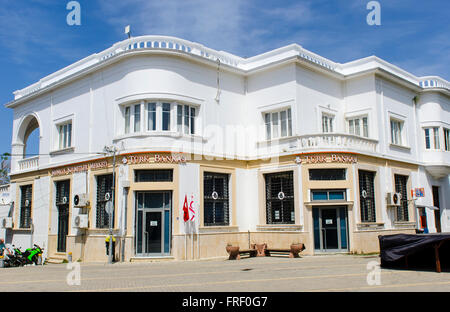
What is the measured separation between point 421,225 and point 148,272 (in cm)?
1674

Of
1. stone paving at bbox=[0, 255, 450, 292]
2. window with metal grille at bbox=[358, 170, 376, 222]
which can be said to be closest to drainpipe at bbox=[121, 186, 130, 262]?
stone paving at bbox=[0, 255, 450, 292]

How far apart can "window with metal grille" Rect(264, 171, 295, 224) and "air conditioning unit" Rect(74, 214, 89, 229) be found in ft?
28.5

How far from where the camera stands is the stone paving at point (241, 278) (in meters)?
11.1

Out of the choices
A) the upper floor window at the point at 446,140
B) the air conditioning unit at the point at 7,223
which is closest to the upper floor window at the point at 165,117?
the air conditioning unit at the point at 7,223

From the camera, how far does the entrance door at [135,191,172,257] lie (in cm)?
1950

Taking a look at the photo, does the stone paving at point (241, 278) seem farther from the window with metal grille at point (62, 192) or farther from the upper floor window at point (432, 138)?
the upper floor window at point (432, 138)

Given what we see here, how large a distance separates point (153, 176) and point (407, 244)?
35.3 ft

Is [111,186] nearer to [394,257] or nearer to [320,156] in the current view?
[320,156]

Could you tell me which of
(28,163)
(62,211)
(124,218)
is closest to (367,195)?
(124,218)

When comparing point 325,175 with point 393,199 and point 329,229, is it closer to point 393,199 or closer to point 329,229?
point 329,229

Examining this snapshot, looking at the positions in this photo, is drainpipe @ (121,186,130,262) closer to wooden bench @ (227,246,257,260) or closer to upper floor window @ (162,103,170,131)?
upper floor window @ (162,103,170,131)

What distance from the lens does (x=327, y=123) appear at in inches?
930
